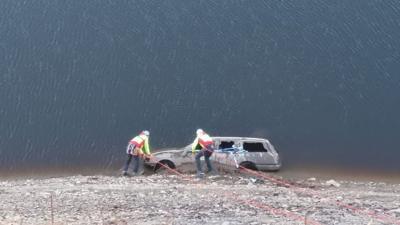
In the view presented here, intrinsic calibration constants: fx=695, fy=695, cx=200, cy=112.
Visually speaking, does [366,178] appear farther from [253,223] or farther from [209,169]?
[253,223]

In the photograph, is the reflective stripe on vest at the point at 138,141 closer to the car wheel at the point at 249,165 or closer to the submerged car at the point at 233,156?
the submerged car at the point at 233,156

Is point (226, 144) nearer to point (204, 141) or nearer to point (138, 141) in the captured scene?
point (204, 141)

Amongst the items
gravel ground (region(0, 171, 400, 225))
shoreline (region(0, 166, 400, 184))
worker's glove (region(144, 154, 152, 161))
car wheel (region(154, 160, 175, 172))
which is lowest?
gravel ground (region(0, 171, 400, 225))

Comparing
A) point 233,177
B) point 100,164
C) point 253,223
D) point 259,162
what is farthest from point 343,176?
point 253,223

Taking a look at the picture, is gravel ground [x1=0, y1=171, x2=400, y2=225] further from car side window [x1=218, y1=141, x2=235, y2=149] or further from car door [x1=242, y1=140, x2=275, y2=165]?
car side window [x1=218, y1=141, x2=235, y2=149]

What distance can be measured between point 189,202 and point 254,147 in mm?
9472

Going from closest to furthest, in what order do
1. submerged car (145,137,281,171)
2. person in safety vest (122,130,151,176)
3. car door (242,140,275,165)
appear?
person in safety vest (122,130,151,176) → submerged car (145,137,281,171) → car door (242,140,275,165)

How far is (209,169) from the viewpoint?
2652 cm

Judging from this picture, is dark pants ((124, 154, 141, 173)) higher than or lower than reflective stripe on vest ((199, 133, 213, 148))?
lower

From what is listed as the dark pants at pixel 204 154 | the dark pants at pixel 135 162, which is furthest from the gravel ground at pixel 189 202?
the dark pants at pixel 135 162

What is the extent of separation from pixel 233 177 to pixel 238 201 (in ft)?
16.8

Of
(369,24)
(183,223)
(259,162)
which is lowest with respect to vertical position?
(183,223)

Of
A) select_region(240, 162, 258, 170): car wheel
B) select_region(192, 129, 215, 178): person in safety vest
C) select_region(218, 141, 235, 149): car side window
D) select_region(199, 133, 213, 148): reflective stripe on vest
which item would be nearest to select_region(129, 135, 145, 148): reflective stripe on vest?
select_region(192, 129, 215, 178): person in safety vest

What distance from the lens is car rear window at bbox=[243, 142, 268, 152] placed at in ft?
96.1
